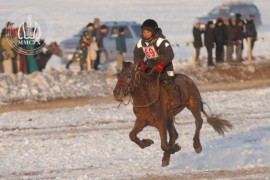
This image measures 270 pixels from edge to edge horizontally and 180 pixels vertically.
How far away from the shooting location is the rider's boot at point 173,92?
11922 mm

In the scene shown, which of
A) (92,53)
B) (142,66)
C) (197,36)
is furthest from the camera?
(197,36)

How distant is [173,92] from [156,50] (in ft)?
2.69

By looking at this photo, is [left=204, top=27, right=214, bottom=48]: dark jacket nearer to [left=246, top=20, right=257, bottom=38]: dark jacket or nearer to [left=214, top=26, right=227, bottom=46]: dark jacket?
[left=214, top=26, right=227, bottom=46]: dark jacket

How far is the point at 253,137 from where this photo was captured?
15.3m

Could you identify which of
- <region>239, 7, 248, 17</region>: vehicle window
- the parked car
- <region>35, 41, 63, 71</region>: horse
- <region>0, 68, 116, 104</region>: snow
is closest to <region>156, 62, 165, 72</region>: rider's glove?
<region>0, 68, 116, 104</region>: snow

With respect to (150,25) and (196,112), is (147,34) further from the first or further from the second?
(196,112)

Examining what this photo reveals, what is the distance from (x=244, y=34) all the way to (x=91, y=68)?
24.2 feet

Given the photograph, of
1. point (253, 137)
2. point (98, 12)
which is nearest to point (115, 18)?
point (98, 12)

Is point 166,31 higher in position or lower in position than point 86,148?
lower

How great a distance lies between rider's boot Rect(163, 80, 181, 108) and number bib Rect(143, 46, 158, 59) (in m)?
0.44

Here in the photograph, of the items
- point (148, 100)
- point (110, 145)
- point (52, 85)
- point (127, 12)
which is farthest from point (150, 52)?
point (127, 12)

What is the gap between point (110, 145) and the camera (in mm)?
14781

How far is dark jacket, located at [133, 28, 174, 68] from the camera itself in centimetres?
1162

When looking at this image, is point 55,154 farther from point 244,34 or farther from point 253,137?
point 244,34
